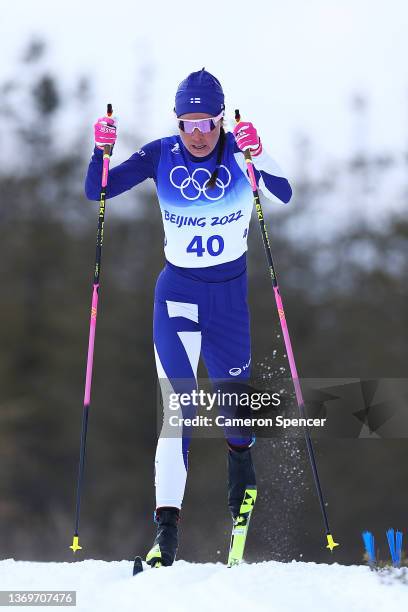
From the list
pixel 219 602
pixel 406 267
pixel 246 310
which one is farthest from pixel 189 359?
pixel 406 267

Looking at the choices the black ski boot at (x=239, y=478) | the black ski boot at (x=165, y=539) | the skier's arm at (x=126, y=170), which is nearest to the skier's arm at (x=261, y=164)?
the skier's arm at (x=126, y=170)

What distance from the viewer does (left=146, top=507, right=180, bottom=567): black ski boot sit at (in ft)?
14.2

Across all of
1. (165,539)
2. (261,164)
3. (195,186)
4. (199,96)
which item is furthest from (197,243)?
(165,539)

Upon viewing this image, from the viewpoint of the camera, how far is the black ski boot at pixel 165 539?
14.2ft

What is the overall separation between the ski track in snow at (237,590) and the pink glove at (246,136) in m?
2.03

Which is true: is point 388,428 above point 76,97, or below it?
below

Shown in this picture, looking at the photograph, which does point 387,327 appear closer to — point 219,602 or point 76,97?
point 76,97

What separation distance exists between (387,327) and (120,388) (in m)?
8.46

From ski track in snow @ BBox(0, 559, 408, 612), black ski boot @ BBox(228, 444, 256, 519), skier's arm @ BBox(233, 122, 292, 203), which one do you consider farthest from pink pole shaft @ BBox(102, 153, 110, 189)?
ski track in snow @ BBox(0, 559, 408, 612)

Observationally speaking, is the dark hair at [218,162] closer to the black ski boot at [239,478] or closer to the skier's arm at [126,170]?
the skier's arm at [126,170]

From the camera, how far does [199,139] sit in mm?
4547

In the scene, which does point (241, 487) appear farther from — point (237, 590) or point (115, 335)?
point (115, 335)

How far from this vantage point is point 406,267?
93.8 ft

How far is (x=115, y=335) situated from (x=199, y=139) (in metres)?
23.1
